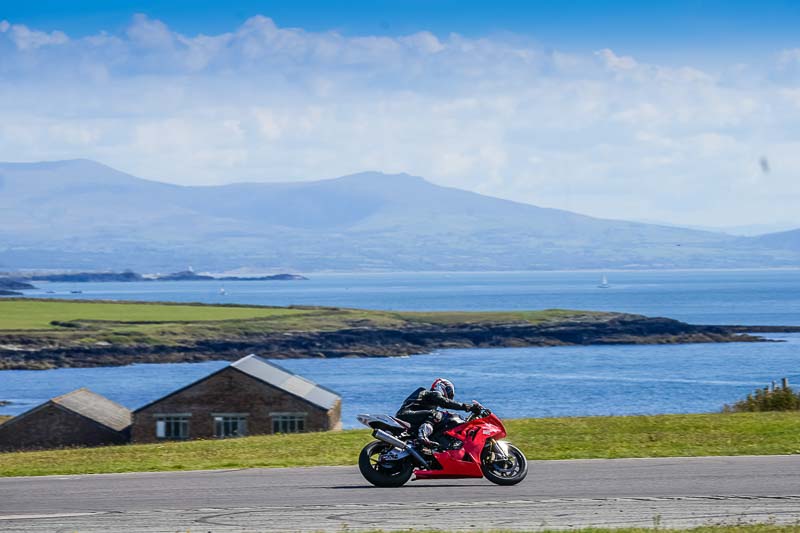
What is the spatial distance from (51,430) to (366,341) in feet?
298

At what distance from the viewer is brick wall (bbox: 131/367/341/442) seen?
60.0m

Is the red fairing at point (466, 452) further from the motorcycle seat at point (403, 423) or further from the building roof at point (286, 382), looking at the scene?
the building roof at point (286, 382)

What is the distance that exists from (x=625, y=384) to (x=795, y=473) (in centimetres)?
8290

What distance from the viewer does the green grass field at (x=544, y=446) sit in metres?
21.0

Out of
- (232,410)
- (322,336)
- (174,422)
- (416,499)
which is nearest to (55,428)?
(174,422)

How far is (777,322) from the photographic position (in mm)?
177875

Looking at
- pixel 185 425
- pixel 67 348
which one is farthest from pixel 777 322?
pixel 185 425

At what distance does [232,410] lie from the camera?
61250mm

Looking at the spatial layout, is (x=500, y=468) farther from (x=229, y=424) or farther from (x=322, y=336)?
(x=322, y=336)

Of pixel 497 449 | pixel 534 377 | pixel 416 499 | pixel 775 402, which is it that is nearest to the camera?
pixel 416 499

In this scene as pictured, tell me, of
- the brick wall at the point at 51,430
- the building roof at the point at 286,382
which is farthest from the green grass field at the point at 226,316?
the brick wall at the point at 51,430

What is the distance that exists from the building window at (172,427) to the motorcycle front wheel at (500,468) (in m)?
45.7

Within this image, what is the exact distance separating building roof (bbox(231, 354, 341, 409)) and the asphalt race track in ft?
135

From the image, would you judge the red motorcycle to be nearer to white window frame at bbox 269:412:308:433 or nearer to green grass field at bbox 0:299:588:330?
white window frame at bbox 269:412:308:433
